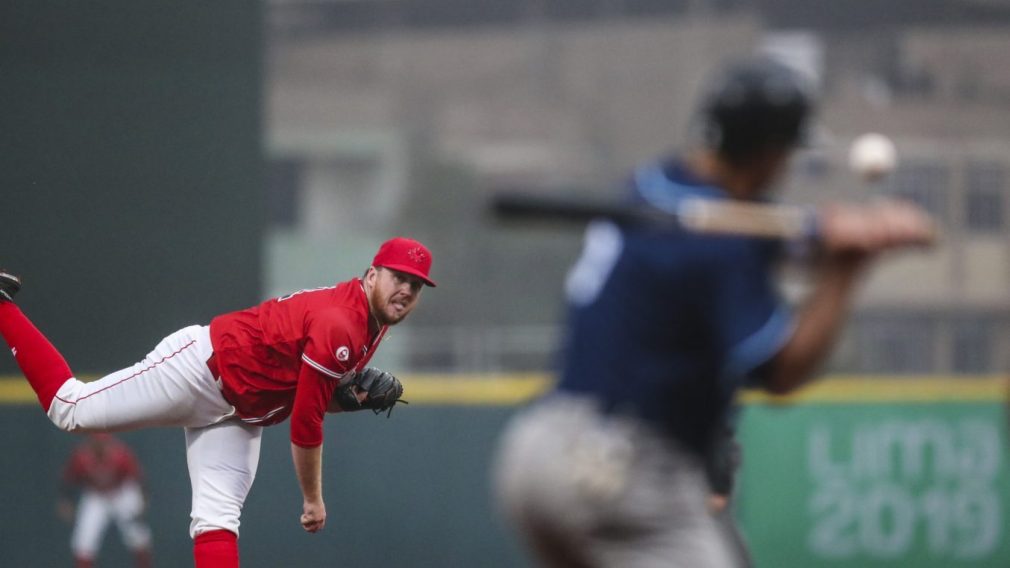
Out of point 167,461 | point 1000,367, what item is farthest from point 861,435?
point 1000,367

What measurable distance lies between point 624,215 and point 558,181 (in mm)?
19106

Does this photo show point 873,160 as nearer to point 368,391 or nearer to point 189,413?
point 368,391

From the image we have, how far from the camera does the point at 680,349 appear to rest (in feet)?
9.58

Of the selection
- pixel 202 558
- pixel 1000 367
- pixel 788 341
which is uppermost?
pixel 788 341

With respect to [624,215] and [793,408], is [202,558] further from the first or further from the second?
[793,408]

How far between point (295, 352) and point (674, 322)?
2.34 metres

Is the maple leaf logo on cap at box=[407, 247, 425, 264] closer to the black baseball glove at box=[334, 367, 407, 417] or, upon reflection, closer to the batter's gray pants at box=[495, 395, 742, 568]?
the black baseball glove at box=[334, 367, 407, 417]

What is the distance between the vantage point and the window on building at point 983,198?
66.8 ft

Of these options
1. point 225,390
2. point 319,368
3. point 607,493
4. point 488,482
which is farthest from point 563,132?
point 607,493

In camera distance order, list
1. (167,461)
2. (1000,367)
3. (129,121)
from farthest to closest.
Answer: (1000,367), (167,461), (129,121)

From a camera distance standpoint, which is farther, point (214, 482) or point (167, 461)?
point (167, 461)

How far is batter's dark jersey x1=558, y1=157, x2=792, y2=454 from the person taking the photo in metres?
2.79

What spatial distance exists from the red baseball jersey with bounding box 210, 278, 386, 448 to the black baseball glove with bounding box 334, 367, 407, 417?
A: 5 cm

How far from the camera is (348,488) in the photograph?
10930 mm
